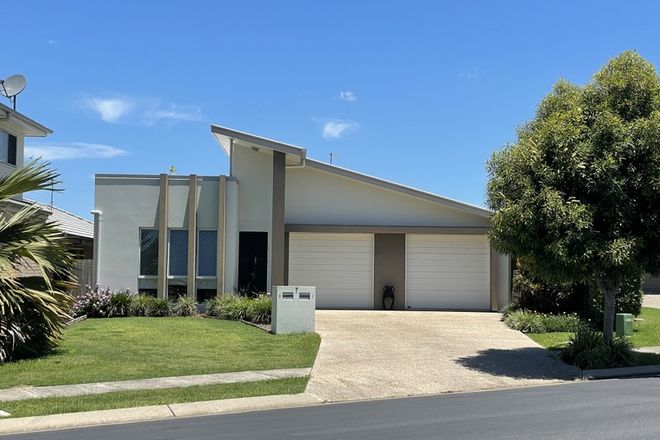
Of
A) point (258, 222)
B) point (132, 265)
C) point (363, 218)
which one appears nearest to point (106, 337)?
point (132, 265)

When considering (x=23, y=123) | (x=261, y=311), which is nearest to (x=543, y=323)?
(x=261, y=311)

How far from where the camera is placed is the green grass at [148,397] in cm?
858

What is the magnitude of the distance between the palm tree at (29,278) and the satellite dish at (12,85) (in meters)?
11.9

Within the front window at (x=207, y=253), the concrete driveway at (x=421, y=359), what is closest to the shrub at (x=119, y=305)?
the front window at (x=207, y=253)

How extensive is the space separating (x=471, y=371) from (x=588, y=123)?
5.36 metres

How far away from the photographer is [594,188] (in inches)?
470

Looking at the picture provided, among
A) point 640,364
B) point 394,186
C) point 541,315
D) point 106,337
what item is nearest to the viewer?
point 640,364

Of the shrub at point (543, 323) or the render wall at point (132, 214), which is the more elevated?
the render wall at point (132, 214)

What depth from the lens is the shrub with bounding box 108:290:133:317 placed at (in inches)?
743

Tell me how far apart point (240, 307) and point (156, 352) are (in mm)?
5314

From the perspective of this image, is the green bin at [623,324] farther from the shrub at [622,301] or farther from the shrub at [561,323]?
the shrub at [622,301]

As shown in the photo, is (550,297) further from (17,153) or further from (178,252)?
(17,153)

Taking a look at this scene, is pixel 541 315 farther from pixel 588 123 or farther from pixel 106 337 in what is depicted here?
pixel 106 337

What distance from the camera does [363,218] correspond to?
2189 cm
